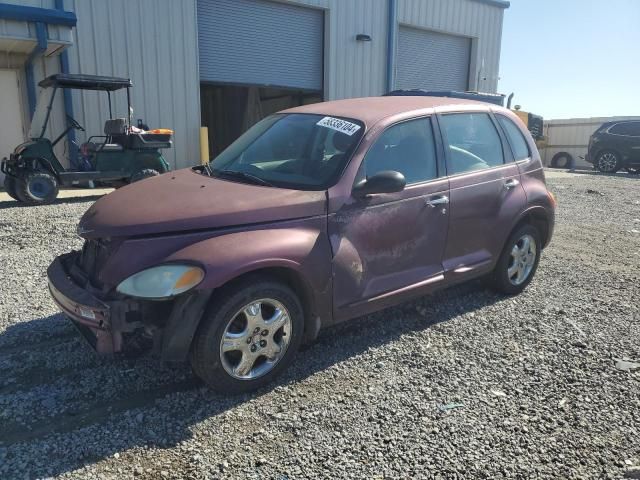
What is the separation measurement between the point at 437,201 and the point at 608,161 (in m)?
18.0

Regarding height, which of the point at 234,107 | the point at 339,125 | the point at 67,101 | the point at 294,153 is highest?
the point at 234,107

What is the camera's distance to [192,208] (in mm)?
3004

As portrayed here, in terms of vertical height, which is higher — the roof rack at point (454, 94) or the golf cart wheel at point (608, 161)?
the roof rack at point (454, 94)

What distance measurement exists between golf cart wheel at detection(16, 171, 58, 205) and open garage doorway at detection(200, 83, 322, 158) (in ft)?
33.0

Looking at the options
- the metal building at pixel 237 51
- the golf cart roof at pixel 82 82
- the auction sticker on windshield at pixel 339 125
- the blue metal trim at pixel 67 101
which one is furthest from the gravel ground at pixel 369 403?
the metal building at pixel 237 51

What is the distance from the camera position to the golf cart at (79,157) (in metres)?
8.57

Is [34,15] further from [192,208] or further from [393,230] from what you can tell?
[393,230]

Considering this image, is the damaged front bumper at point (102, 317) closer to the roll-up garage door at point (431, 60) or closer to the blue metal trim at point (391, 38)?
the blue metal trim at point (391, 38)

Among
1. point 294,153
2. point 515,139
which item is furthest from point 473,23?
point 294,153

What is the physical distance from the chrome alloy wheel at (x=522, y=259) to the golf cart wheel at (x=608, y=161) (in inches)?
649

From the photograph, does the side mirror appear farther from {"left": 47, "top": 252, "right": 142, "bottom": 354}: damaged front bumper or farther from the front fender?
{"left": 47, "top": 252, "right": 142, "bottom": 354}: damaged front bumper

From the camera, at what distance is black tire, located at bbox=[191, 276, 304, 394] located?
286 cm

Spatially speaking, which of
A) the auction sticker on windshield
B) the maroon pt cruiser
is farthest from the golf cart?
the auction sticker on windshield

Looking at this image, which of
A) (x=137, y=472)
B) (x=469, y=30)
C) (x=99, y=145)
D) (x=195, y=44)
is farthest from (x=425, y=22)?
(x=137, y=472)
